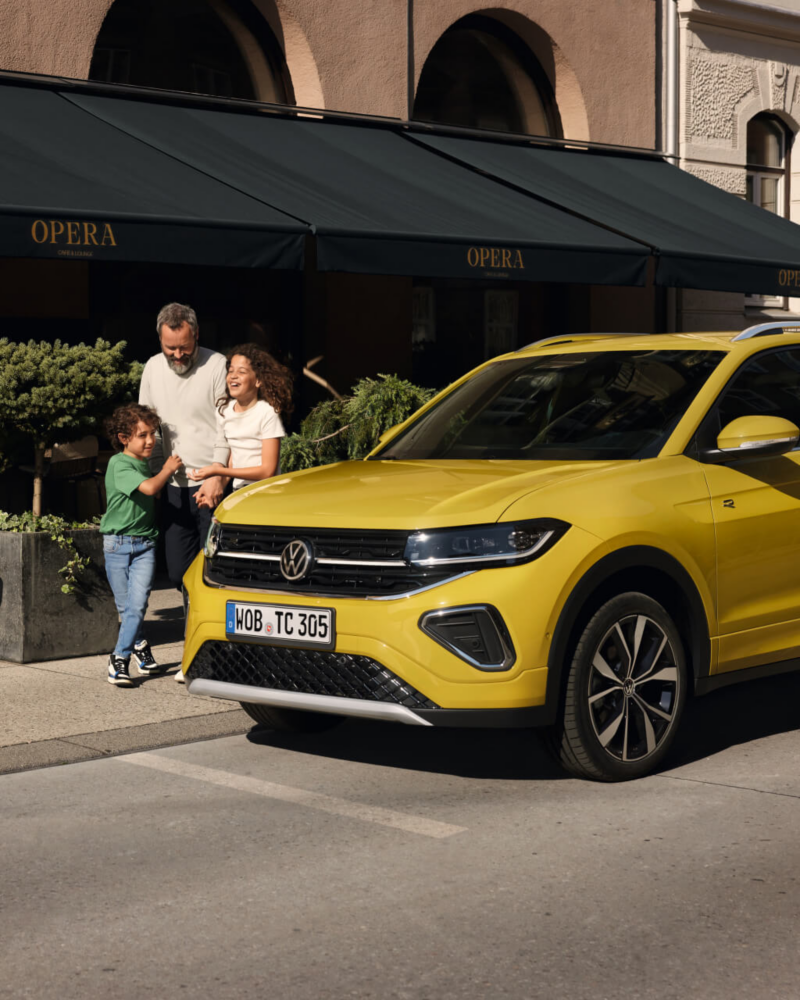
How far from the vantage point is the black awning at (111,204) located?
30.5 ft

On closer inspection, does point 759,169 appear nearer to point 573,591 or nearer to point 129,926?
point 573,591

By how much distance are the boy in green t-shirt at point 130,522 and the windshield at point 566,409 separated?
1.50m

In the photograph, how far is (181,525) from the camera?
828 centimetres

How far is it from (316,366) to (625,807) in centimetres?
867

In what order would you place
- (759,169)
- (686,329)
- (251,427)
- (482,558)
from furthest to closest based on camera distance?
1. (759,169)
2. (686,329)
3. (251,427)
4. (482,558)

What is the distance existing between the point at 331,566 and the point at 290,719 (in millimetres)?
1289

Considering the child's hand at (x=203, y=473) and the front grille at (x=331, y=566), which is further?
the child's hand at (x=203, y=473)

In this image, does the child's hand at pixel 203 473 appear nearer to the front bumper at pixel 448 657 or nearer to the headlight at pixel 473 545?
the front bumper at pixel 448 657

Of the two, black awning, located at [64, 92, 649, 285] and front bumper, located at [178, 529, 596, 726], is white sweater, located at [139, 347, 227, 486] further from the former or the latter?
front bumper, located at [178, 529, 596, 726]

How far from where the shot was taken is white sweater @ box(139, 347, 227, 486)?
827cm

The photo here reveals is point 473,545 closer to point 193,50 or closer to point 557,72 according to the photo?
point 193,50

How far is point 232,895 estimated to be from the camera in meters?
Result: 4.56

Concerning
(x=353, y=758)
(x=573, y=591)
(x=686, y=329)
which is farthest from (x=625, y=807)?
(x=686, y=329)

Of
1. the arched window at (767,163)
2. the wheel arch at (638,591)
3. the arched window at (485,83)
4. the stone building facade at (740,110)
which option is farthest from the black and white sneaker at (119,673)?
the arched window at (767,163)
